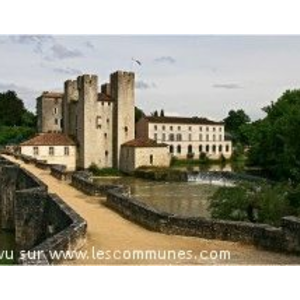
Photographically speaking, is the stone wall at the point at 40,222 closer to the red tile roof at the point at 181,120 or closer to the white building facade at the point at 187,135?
the white building facade at the point at 187,135

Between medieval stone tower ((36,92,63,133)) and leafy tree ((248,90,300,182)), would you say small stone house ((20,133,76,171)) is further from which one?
leafy tree ((248,90,300,182))

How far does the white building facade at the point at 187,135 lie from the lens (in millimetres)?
74188

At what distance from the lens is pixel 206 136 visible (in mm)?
78000

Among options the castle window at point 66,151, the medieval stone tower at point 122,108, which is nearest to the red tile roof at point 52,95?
the medieval stone tower at point 122,108

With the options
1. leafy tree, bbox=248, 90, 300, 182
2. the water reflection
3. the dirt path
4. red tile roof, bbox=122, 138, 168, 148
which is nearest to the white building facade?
red tile roof, bbox=122, 138, 168, 148

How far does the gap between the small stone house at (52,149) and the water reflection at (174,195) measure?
16.7 ft

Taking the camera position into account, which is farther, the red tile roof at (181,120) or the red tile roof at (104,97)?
the red tile roof at (181,120)

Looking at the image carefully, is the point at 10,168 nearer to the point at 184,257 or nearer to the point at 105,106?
the point at 184,257

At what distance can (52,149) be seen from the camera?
5347 centimetres

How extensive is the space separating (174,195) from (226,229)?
2516cm

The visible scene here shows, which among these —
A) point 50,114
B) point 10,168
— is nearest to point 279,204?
point 10,168

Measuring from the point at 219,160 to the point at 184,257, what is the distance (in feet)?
211

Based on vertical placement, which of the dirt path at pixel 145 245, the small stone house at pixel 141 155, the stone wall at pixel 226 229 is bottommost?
the dirt path at pixel 145 245

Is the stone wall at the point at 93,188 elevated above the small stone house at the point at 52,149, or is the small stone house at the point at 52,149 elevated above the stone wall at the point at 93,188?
the small stone house at the point at 52,149
